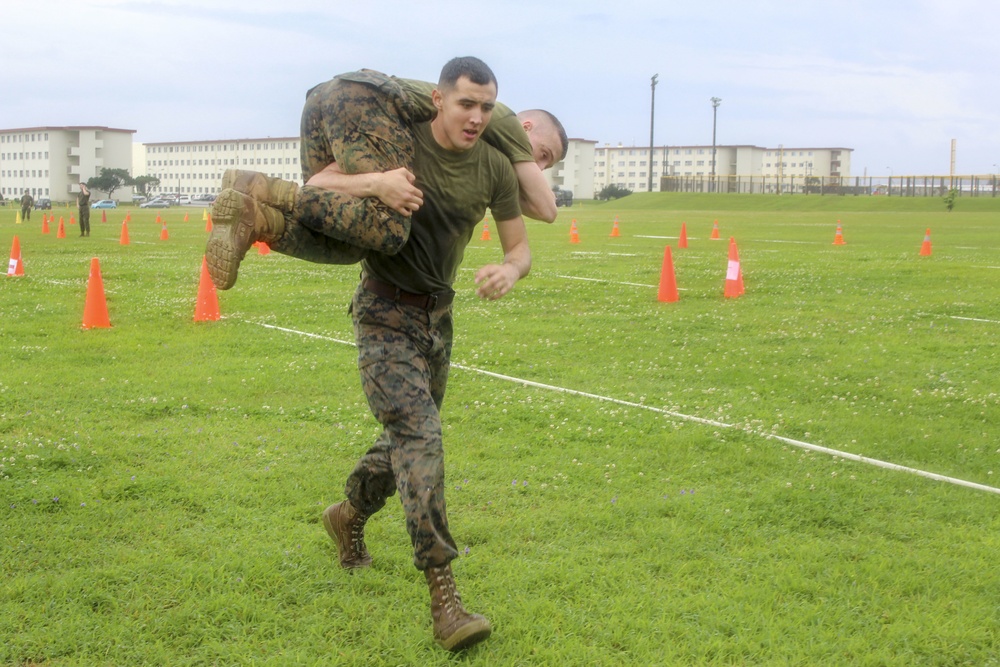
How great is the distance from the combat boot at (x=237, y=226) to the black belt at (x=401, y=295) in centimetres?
47

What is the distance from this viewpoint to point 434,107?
12.9 feet

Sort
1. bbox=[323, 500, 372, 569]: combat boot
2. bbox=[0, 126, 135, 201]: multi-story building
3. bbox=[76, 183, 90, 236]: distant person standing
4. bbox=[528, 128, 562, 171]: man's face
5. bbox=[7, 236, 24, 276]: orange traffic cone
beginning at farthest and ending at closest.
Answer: bbox=[0, 126, 135, 201]: multi-story building < bbox=[76, 183, 90, 236]: distant person standing < bbox=[7, 236, 24, 276]: orange traffic cone < bbox=[528, 128, 562, 171]: man's face < bbox=[323, 500, 372, 569]: combat boot

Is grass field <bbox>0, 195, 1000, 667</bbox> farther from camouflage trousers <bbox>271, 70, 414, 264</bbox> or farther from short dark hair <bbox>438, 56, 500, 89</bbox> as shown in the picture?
short dark hair <bbox>438, 56, 500, 89</bbox>

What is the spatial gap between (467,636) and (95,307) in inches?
368

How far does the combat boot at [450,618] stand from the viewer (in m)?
3.68

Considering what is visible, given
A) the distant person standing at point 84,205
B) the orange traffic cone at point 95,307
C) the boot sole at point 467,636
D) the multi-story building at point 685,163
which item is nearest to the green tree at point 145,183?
the multi-story building at point 685,163

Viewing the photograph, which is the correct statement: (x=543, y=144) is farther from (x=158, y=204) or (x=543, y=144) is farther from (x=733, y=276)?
(x=158, y=204)

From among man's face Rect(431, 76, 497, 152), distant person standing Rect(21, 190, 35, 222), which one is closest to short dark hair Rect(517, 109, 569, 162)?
man's face Rect(431, 76, 497, 152)

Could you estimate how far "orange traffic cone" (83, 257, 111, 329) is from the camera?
11547 millimetres

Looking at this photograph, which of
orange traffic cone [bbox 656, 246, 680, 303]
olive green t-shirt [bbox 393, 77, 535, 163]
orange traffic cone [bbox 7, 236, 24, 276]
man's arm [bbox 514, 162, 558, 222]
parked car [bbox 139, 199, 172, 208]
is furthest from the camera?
parked car [bbox 139, 199, 172, 208]

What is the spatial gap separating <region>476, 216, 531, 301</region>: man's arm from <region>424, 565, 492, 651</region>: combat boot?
110 centimetres

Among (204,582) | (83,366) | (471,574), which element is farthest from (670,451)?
(83,366)

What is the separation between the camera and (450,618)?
3.72 meters

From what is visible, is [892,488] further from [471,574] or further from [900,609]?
[471,574]
